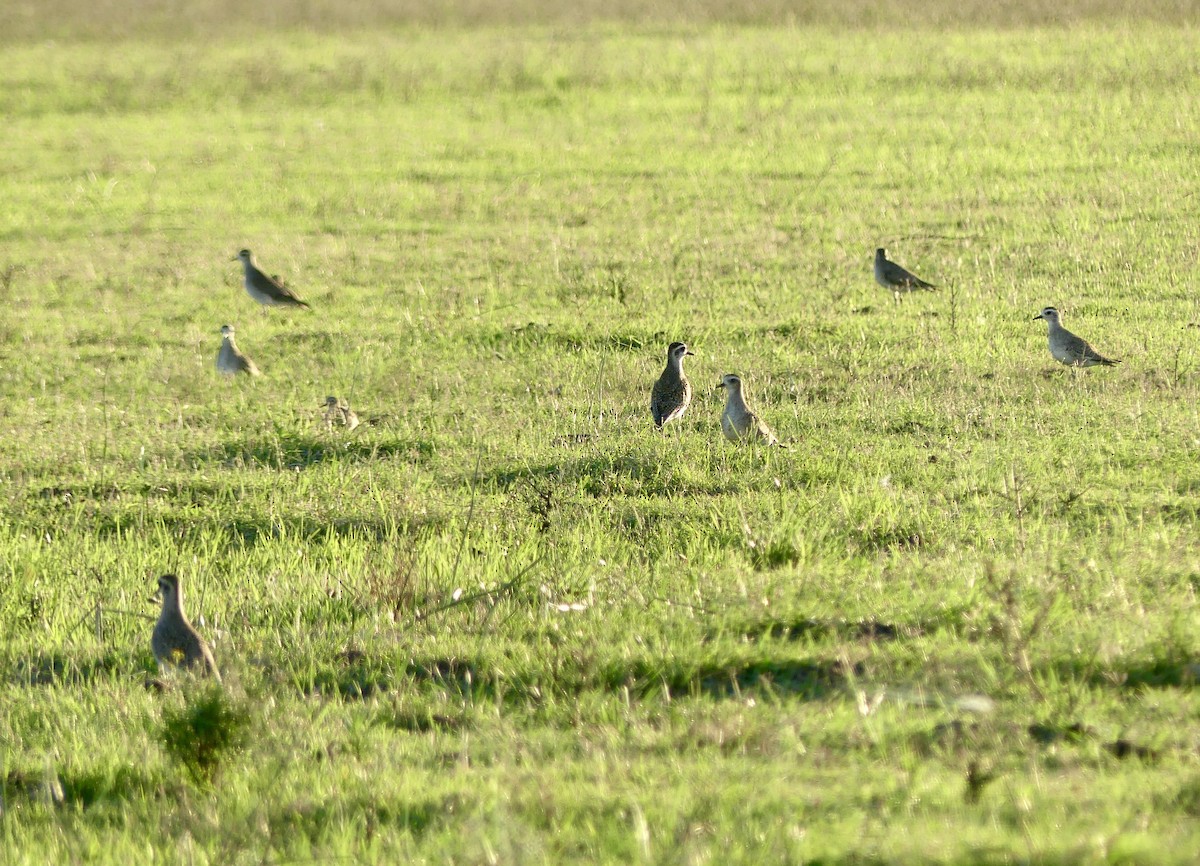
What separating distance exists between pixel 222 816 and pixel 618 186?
1535 cm

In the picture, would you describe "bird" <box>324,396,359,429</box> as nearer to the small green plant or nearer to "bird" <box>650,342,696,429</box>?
"bird" <box>650,342,696,429</box>

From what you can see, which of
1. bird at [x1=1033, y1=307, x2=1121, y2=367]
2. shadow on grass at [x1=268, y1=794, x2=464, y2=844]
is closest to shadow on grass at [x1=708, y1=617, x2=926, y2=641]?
shadow on grass at [x1=268, y1=794, x2=464, y2=844]

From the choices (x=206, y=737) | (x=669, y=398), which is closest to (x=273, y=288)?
(x=669, y=398)

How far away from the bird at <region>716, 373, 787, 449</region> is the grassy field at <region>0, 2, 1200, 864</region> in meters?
0.24

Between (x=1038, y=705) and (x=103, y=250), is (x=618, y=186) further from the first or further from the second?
(x=1038, y=705)

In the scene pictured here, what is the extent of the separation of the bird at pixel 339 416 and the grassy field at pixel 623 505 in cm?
21

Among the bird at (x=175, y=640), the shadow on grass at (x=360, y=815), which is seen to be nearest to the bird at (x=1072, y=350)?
the bird at (x=175, y=640)

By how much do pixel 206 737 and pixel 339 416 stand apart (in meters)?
5.42

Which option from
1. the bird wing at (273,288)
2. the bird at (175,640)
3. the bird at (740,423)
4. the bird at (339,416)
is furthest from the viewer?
the bird wing at (273,288)

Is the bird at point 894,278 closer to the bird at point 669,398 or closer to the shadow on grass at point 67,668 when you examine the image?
the bird at point 669,398

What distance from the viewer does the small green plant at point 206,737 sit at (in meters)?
4.91

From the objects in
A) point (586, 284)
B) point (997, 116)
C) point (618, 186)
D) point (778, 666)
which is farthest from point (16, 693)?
point (997, 116)

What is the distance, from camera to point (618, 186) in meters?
19.4

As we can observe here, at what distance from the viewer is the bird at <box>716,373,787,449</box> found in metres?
8.80
